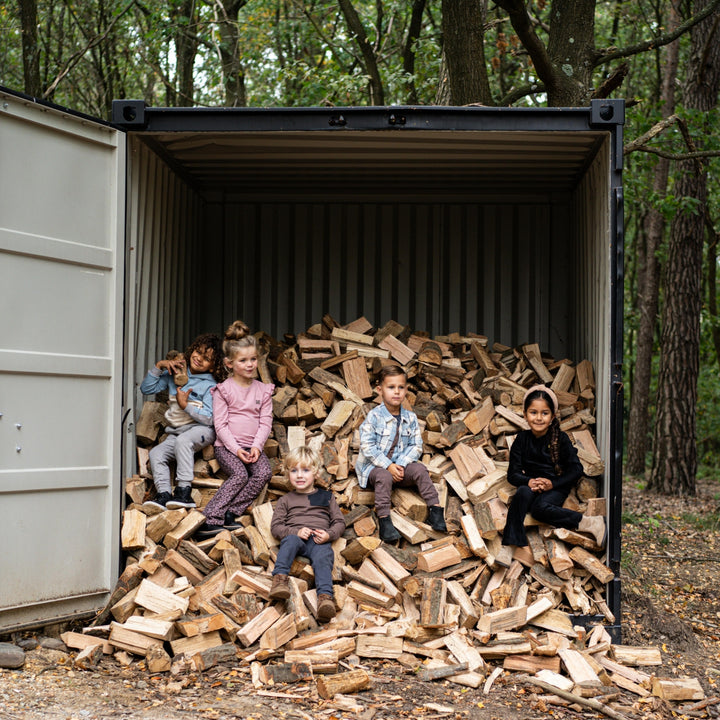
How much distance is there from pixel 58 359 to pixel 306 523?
1974 millimetres

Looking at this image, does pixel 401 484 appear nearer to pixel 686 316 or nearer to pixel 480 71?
pixel 480 71

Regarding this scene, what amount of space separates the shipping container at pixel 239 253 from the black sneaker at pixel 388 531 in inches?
58.5

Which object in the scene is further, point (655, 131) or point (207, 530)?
point (655, 131)

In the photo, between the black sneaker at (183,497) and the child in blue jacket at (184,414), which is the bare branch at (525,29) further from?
the black sneaker at (183,497)

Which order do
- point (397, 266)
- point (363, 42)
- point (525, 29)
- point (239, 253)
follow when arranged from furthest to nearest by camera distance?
point (363, 42)
point (239, 253)
point (397, 266)
point (525, 29)

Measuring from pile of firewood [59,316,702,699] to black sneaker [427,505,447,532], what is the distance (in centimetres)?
9

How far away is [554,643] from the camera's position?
204 inches

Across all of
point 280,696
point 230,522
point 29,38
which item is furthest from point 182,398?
point 29,38

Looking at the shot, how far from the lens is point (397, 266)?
927 centimetres

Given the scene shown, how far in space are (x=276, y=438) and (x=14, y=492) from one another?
2205 millimetres

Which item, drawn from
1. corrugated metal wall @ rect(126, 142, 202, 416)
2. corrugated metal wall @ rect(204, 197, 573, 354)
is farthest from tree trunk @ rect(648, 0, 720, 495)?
corrugated metal wall @ rect(126, 142, 202, 416)

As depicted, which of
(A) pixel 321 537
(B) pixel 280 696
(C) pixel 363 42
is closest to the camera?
(B) pixel 280 696

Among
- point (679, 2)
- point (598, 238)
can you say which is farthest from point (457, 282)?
point (679, 2)

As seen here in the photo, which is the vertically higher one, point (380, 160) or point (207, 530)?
point (380, 160)
